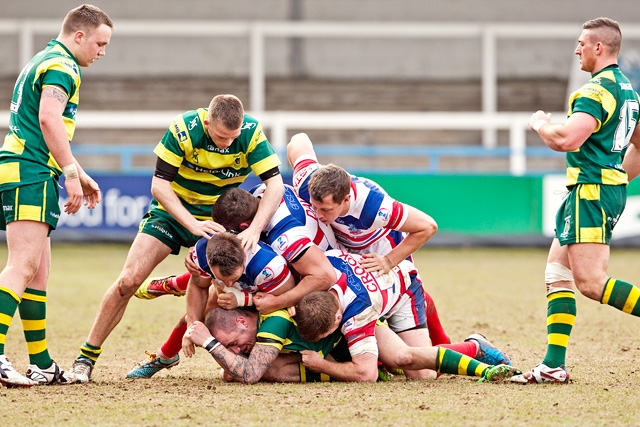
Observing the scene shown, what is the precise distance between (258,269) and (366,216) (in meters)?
0.77

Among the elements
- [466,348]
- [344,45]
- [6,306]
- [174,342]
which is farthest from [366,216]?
[344,45]

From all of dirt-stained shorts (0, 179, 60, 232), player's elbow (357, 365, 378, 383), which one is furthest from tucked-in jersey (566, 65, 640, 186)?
dirt-stained shorts (0, 179, 60, 232)

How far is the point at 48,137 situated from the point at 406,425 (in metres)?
2.53

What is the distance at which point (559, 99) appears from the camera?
80.5 ft

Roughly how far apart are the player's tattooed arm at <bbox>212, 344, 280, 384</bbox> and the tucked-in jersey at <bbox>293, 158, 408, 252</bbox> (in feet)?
3.20

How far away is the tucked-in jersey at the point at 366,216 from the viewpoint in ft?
20.0

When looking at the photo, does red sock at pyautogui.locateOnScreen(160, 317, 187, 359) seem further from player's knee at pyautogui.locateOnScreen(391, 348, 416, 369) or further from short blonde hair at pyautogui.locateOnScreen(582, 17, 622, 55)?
short blonde hair at pyautogui.locateOnScreen(582, 17, 622, 55)

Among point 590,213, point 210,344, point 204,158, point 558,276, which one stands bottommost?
point 210,344

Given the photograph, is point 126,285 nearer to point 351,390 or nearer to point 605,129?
point 351,390

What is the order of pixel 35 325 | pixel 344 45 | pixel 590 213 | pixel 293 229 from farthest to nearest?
pixel 344 45
pixel 293 229
pixel 35 325
pixel 590 213

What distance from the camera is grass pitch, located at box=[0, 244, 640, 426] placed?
4.79 metres

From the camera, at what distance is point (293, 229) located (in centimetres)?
607

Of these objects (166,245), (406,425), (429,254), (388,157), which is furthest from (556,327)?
(388,157)

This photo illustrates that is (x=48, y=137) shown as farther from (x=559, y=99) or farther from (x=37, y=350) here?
(x=559, y=99)
